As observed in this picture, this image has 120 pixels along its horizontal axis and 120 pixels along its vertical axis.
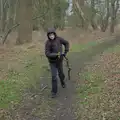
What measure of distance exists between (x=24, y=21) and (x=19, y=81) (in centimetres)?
1103

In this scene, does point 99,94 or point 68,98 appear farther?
point 68,98

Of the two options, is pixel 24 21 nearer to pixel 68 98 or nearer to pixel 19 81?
pixel 19 81

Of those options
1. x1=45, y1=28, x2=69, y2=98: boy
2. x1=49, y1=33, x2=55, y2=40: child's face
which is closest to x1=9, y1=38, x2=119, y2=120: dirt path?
x1=45, y1=28, x2=69, y2=98: boy

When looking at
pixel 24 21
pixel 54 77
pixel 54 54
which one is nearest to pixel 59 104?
pixel 54 77

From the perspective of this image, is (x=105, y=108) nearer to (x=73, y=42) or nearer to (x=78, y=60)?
(x=78, y=60)

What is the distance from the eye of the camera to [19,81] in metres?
11.9

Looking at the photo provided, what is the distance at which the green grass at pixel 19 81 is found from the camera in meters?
9.73

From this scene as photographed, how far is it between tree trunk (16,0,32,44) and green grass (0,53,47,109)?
19.4 feet

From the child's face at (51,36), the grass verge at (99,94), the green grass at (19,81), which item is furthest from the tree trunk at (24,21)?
the child's face at (51,36)

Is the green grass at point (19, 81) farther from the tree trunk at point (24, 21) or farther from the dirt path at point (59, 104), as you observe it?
the tree trunk at point (24, 21)

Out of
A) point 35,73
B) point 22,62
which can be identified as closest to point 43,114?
point 35,73

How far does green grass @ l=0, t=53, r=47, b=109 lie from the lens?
31.9 ft

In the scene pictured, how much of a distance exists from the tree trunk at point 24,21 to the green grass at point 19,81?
590cm

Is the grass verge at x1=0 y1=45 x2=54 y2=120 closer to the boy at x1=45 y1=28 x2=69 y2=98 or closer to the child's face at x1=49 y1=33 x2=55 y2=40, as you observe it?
the boy at x1=45 y1=28 x2=69 y2=98
